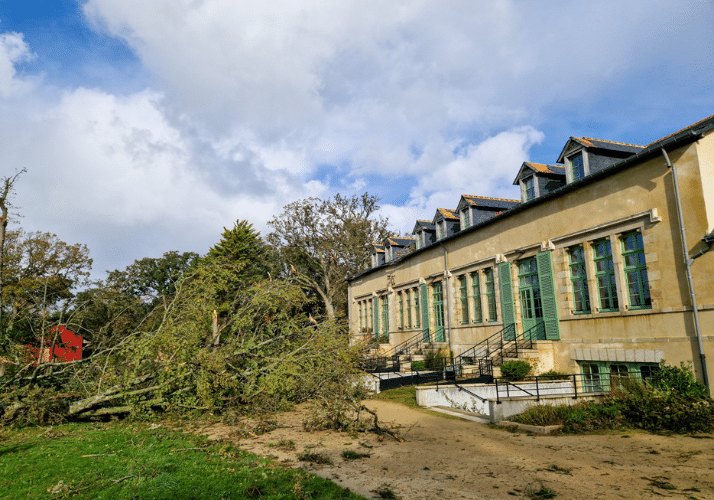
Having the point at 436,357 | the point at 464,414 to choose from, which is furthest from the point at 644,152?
the point at 436,357

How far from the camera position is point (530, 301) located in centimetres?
1784

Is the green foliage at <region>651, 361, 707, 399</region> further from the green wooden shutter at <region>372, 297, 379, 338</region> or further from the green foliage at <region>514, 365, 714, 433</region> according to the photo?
the green wooden shutter at <region>372, 297, 379, 338</region>

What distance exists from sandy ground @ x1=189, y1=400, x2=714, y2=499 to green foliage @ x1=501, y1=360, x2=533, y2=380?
14.7ft

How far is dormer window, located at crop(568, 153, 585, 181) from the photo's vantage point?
611 inches

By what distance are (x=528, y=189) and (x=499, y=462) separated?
1299 cm

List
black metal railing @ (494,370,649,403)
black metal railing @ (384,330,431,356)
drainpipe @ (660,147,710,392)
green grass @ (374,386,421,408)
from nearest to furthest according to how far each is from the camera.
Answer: drainpipe @ (660,147,710,392), black metal railing @ (494,370,649,403), green grass @ (374,386,421,408), black metal railing @ (384,330,431,356)

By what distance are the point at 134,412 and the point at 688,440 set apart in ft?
42.0

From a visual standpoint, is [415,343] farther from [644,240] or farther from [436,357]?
[644,240]

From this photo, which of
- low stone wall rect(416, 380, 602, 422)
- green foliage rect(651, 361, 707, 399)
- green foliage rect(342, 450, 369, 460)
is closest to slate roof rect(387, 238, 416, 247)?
low stone wall rect(416, 380, 602, 422)

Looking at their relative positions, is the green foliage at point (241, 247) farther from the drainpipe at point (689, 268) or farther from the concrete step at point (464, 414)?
the drainpipe at point (689, 268)

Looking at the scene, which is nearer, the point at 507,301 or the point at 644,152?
the point at 644,152

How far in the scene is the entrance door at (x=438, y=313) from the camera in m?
23.8

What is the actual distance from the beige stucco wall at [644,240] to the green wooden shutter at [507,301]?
0.22 meters

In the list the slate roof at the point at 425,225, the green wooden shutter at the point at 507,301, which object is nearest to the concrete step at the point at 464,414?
the green wooden shutter at the point at 507,301
